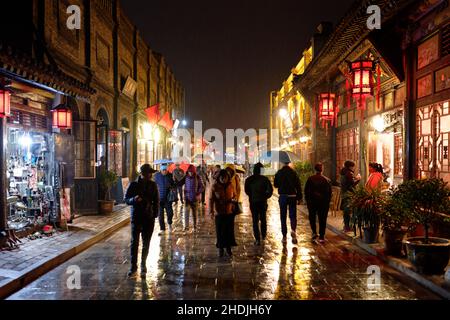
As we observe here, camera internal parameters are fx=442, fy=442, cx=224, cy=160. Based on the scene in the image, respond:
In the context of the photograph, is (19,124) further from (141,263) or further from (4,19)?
(141,263)

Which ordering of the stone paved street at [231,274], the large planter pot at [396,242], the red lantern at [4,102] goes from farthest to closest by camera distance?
the red lantern at [4,102] → the large planter pot at [396,242] → the stone paved street at [231,274]

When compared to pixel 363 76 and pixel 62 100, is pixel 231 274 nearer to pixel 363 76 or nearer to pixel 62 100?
pixel 363 76

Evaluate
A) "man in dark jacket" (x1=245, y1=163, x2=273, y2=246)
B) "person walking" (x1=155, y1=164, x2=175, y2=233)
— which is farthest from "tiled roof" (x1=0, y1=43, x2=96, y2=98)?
"man in dark jacket" (x1=245, y1=163, x2=273, y2=246)

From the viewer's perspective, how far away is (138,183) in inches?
309

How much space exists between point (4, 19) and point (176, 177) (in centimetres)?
682

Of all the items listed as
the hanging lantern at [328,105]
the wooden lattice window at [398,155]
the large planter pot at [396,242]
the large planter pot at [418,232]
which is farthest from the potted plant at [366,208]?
the hanging lantern at [328,105]

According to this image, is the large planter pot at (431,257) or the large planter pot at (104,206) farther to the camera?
the large planter pot at (104,206)

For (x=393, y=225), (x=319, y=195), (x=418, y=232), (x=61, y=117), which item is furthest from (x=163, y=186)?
(x=418, y=232)

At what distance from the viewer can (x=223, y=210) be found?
911 cm

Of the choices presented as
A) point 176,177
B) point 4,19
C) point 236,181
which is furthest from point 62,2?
point 236,181

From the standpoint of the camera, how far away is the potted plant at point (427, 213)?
716 centimetres

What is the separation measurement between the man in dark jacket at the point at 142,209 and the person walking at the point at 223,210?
Answer: 159 centimetres

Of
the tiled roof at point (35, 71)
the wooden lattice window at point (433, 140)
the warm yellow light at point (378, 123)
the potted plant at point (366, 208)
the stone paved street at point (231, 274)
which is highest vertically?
the tiled roof at point (35, 71)

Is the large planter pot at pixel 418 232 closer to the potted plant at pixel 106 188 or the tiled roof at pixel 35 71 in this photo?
the tiled roof at pixel 35 71
